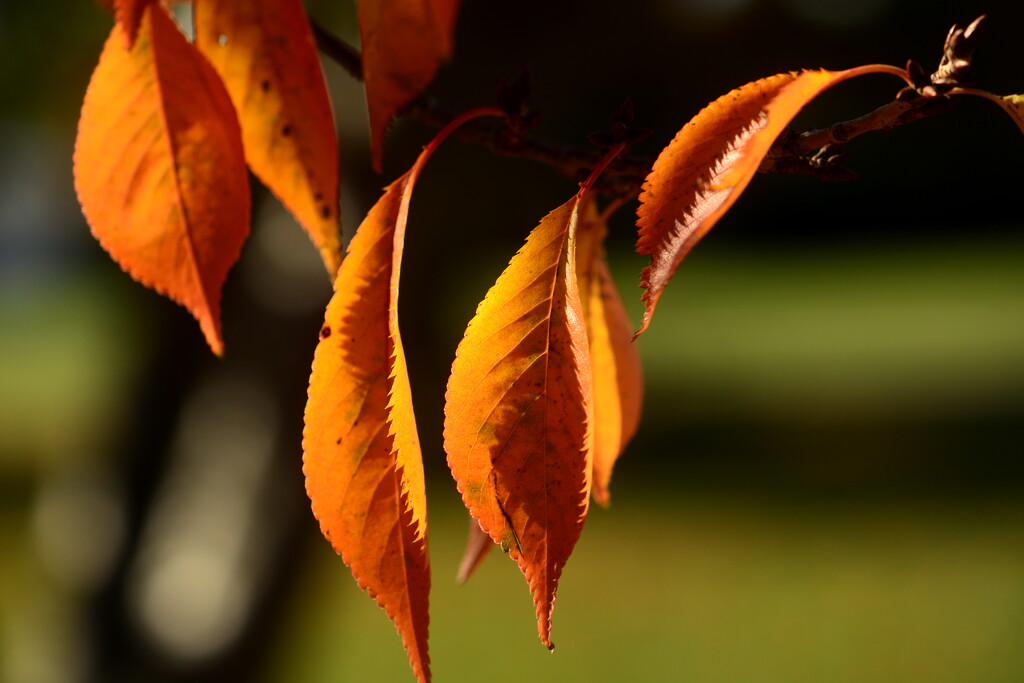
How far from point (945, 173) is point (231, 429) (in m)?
6.38

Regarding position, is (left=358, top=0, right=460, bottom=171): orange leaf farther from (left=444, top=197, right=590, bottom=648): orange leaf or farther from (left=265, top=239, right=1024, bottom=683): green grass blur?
(left=265, top=239, right=1024, bottom=683): green grass blur

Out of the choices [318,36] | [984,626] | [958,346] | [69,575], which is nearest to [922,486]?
[984,626]

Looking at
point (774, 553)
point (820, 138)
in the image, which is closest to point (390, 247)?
point (820, 138)

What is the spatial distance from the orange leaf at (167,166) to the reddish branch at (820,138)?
0.12m

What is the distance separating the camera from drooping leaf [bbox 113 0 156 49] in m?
0.43

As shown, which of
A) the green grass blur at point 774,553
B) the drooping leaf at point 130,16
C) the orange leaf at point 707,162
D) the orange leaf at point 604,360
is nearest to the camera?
the orange leaf at point 707,162

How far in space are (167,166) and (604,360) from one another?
0.85ft

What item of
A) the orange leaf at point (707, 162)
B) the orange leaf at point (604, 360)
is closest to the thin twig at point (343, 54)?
the orange leaf at point (604, 360)

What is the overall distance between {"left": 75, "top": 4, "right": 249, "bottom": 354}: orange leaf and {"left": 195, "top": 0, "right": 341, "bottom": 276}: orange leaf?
0.13 ft

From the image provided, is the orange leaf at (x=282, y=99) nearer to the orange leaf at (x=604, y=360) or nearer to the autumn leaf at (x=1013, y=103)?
the orange leaf at (x=604, y=360)

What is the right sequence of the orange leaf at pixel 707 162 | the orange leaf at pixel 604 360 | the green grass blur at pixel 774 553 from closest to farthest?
the orange leaf at pixel 707 162 → the orange leaf at pixel 604 360 → the green grass blur at pixel 774 553

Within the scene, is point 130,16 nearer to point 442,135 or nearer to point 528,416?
point 442,135

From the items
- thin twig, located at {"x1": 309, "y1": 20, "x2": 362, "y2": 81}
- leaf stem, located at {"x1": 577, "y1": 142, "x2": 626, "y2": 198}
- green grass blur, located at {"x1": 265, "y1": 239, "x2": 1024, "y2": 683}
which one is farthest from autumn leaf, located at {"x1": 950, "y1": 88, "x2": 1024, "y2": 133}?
green grass blur, located at {"x1": 265, "y1": 239, "x2": 1024, "y2": 683}

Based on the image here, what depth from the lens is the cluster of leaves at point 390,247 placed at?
1.17ft
